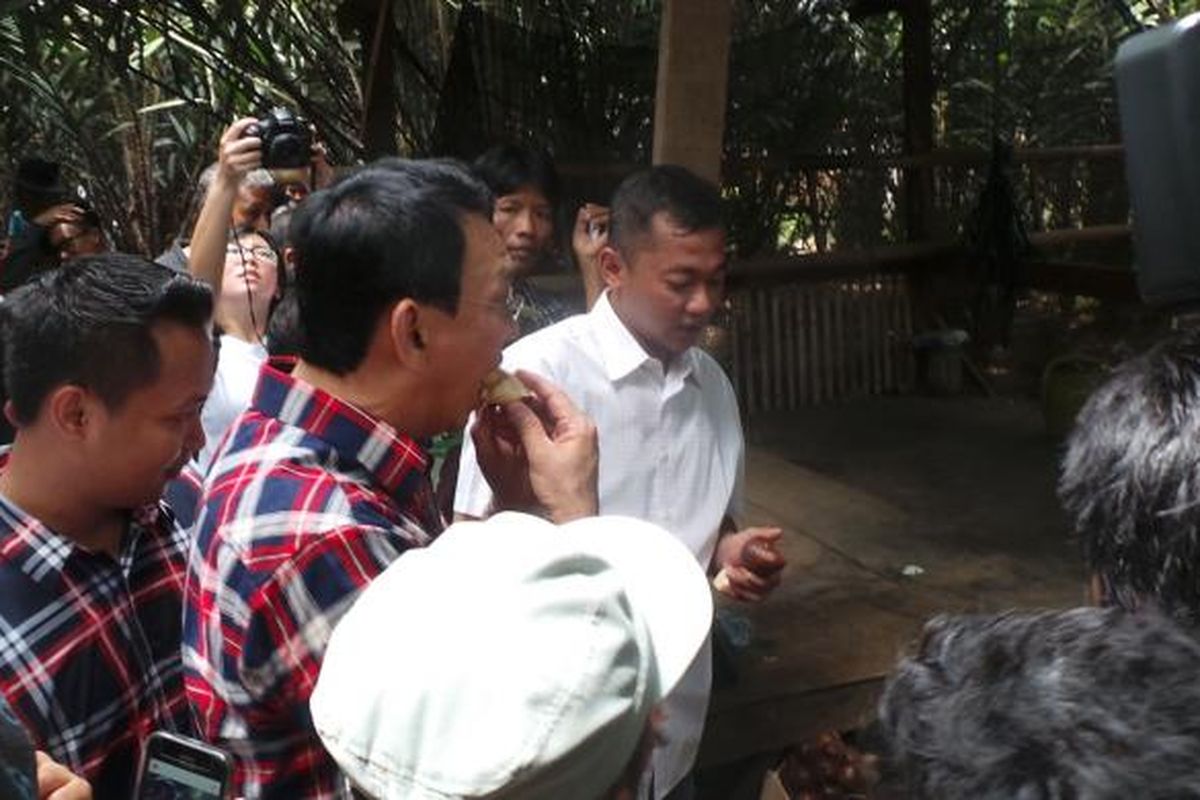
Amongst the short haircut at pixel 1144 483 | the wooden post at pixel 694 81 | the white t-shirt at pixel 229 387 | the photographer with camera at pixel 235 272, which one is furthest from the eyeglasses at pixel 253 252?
the short haircut at pixel 1144 483

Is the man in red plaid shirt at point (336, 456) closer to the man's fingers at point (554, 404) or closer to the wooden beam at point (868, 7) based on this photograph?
the man's fingers at point (554, 404)

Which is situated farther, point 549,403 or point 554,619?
point 549,403

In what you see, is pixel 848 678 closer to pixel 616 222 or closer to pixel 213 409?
pixel 616 222

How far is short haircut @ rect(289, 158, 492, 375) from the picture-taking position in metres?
1.62

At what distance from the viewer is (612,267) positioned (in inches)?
106

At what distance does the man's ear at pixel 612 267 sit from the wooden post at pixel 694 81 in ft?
1.14

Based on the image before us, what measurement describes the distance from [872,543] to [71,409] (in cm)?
395

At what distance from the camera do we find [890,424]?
280 inches

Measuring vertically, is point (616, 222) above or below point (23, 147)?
below

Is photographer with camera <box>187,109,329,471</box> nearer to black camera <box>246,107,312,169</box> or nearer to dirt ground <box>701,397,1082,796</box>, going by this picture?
black camera <box>246,107,312,169</box>

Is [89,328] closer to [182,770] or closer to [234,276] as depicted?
[182,770]

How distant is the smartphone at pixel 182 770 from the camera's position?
1447 mm

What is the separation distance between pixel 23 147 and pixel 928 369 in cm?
613

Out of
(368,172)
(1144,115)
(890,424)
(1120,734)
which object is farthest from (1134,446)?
(890,424)
